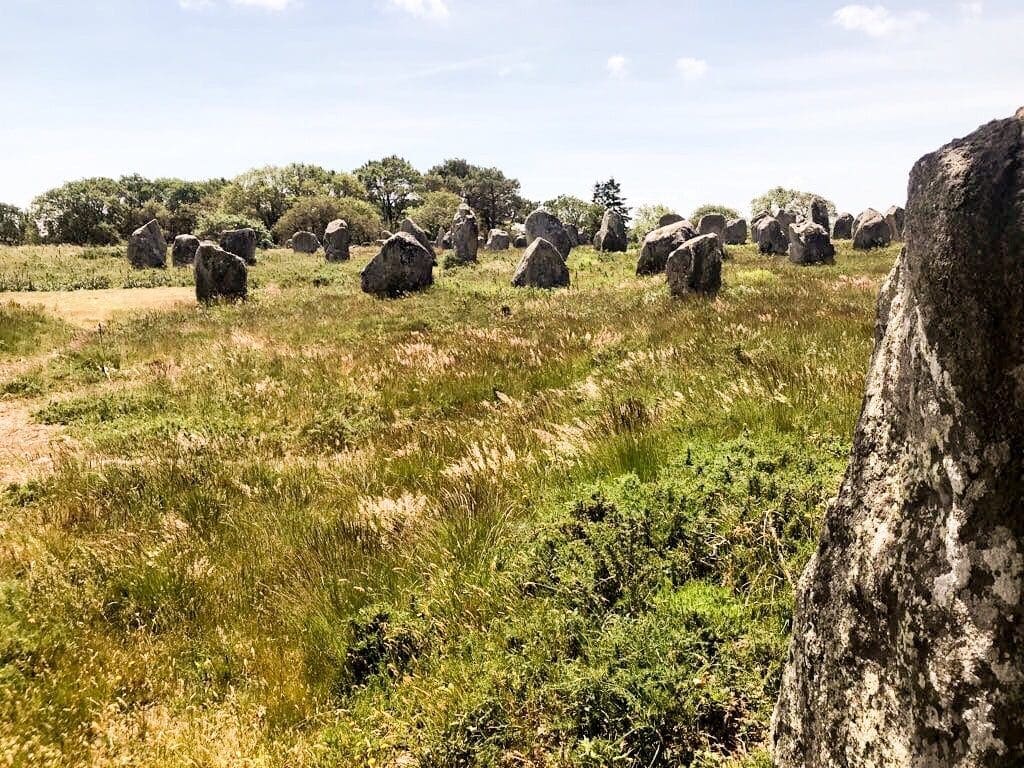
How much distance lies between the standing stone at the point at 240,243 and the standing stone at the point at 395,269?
17.7m

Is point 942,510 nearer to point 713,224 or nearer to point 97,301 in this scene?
point 97,301

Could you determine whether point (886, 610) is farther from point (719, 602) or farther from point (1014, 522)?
point (719, 602)

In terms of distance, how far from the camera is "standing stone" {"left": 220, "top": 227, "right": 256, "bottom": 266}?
36500mm

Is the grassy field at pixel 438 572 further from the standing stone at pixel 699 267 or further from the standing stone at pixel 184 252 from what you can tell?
the standing stone at pixel 184 252

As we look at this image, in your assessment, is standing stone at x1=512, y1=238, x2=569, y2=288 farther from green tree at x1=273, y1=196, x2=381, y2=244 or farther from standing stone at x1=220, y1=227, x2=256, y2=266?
green tree at x1=273, y1=196, x2=381, y2=244

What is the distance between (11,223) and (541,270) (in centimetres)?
7526

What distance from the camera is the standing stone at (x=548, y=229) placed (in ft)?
131

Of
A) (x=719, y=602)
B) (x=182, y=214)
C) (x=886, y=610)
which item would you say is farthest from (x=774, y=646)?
(x=182, y=214)

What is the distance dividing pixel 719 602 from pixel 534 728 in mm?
1130

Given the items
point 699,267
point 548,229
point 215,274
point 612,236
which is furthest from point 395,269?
point 612,236

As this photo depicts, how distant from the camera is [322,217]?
209ft

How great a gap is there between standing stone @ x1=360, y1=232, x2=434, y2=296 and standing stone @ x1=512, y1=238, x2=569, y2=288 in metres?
4.28

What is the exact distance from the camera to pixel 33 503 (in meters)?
5.84

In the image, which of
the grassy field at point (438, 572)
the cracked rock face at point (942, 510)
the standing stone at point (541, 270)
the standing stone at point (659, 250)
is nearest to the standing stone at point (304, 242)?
the standing stone at point (541, 270)
